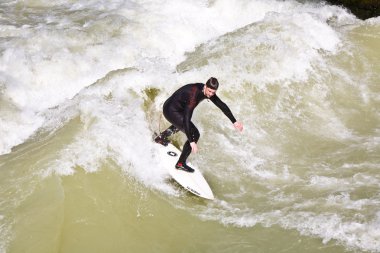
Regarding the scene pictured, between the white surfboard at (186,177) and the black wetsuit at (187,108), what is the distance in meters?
0.21

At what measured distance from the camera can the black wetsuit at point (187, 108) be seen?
6.41m

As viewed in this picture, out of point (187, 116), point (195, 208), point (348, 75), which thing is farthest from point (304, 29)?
point (195, 208)

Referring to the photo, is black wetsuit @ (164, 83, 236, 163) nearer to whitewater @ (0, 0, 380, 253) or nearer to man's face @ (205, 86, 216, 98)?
man's face @ (205, 86, 216, 98)

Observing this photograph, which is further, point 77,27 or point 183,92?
point 77,27

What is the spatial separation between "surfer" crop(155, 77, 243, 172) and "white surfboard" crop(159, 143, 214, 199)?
96 millimetres

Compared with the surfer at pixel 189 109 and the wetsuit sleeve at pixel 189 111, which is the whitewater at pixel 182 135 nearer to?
the surfer at pixel 189 109

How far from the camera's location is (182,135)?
26.2ft

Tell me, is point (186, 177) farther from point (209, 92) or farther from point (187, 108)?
point (209, 92)

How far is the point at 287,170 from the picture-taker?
23.8ft

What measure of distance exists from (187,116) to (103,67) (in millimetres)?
4807

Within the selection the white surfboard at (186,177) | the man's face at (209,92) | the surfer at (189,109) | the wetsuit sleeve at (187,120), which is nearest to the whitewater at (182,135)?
the white surfboard at (186,177)

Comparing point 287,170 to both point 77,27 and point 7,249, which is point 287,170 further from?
point 77,27

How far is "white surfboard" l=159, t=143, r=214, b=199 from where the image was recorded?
641cm

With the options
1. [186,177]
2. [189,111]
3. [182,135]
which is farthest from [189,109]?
[182,135]
